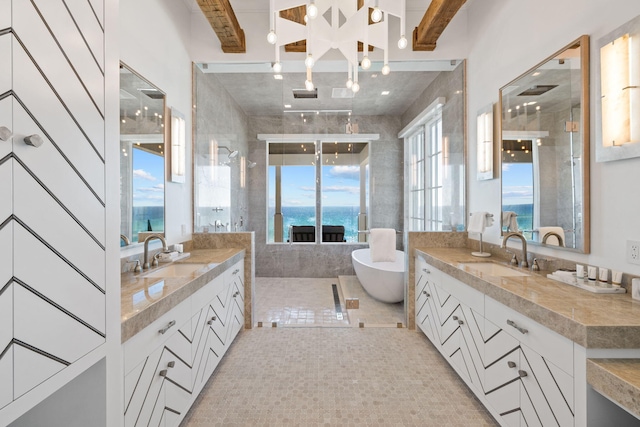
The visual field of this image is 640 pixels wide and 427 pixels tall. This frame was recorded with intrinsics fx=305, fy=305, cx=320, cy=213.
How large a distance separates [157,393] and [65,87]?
4.41 ft

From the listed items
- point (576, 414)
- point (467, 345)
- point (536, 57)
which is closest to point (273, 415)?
point (467, 345)

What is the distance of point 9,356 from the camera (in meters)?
0.71

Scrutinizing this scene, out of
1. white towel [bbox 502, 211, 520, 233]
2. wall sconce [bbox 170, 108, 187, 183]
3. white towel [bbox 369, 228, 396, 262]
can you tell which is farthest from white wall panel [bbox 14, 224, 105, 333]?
white towel [bbox 369, 228, 396, 262]

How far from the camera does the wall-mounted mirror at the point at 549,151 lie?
178 centimetres

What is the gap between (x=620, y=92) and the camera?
1.53 m

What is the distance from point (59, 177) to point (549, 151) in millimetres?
2580

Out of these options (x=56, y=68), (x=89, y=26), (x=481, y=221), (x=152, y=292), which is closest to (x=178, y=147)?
(x=152, y=292)

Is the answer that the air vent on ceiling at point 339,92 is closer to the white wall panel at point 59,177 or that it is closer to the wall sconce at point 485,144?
the wall sconce at point 485,144

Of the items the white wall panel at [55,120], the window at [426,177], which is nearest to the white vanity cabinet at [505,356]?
the window at [426,177]

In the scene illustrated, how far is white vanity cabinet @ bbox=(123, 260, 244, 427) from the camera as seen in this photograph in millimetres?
1281

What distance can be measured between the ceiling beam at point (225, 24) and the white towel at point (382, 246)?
2.71 m

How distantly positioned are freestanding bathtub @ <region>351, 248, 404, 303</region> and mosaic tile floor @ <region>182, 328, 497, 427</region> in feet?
2.53

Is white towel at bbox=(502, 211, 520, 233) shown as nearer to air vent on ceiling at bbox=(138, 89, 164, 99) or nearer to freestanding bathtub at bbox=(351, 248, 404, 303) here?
freestanding bathtub at bbox=(351, 248, 404, 303)

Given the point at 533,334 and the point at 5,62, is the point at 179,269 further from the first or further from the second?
the point at 533,334
